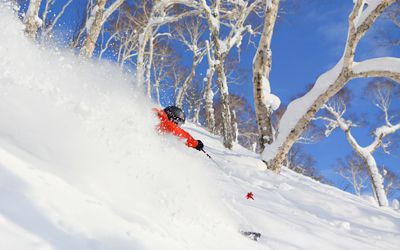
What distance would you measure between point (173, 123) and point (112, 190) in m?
2.58

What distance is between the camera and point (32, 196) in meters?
2.14

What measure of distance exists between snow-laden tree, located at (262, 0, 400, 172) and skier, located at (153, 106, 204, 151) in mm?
2272

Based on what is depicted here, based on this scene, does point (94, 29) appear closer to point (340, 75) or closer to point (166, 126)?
point (166, 126)

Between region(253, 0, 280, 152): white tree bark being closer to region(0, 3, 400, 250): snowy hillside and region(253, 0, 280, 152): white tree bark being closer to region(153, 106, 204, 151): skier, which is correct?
region(0, 3, 400, 250): snowy hillside

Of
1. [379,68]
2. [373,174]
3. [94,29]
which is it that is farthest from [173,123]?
[373,174]

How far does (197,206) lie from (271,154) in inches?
168

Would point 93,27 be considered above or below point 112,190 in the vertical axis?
above

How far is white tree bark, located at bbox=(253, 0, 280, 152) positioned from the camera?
311 inches

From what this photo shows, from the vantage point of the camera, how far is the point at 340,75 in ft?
22.7

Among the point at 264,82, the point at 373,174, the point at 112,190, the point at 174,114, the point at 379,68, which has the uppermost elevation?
the point at 373,174

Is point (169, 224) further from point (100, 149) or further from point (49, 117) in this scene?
point (49, 117)

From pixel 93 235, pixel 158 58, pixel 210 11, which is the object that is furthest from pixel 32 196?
pixel 158 58

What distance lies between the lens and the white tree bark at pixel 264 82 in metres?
7.91

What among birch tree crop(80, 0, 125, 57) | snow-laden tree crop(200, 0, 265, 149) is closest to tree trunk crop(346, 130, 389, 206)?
snow-laden tree crop(200, 0, 265, 149)
